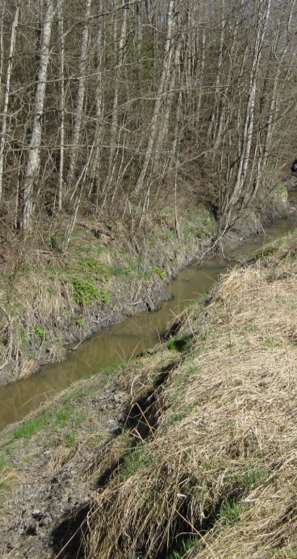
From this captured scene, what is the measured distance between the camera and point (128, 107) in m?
14.2

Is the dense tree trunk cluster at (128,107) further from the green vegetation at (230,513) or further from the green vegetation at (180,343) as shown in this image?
the green vegetation at (230,513)

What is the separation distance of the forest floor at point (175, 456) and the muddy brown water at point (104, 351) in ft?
4.10

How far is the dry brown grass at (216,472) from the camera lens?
11.5 feet

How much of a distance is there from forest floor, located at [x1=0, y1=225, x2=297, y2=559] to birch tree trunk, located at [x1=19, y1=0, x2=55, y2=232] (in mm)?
4519

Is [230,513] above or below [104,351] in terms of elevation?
above

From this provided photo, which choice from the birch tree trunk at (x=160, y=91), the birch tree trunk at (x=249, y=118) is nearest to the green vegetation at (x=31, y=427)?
the birch tree trunk at (x=160, y=91)

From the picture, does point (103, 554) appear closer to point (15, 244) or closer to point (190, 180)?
point (15, 244)

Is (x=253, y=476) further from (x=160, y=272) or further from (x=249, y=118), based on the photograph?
(x=249, y=118)

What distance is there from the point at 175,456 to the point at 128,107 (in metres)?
11.1

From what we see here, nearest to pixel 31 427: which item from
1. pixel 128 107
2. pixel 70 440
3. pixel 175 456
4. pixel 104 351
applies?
pixel 70 440

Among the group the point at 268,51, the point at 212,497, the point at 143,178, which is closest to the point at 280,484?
the point at 212,497

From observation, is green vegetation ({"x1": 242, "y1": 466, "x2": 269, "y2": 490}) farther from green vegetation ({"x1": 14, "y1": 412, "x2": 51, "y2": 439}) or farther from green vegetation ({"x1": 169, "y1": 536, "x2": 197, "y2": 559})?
green vegetation ({"x1": 14, "y1": 412, "x2": 51, "y2": 439})

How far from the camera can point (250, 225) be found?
1875 centimetres

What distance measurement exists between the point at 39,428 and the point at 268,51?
1864 cm
